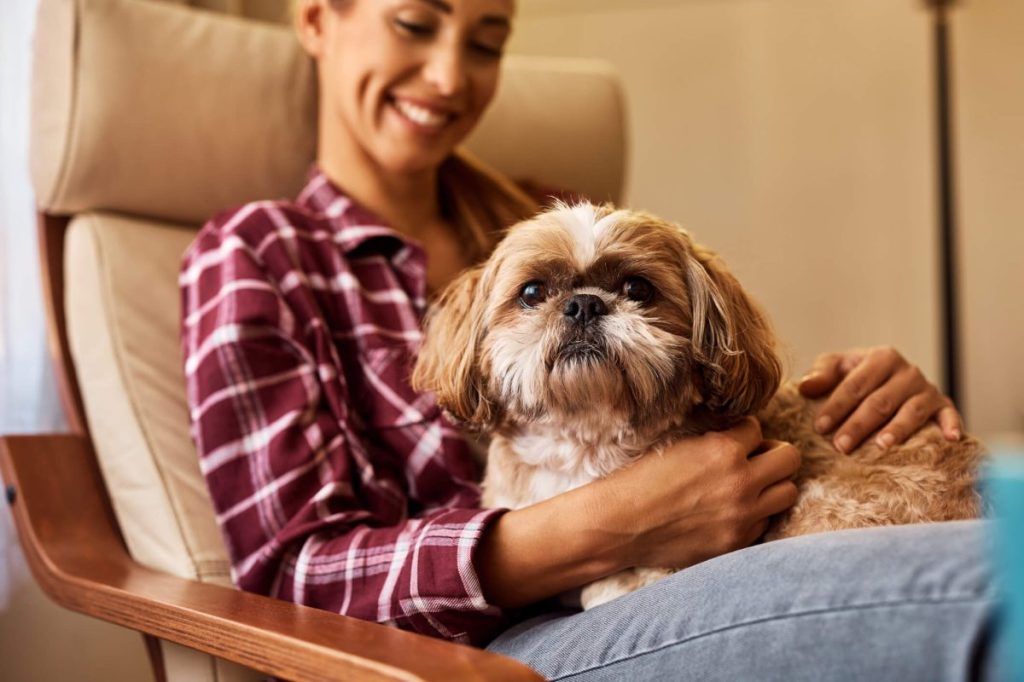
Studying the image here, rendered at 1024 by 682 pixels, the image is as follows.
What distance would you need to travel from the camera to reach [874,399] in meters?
1.34

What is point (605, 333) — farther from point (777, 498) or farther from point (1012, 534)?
point (1012, 534)

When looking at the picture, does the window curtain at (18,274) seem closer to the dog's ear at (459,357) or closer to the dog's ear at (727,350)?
the dog's ear at (459,357)

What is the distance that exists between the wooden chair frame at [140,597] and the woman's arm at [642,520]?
231 mm

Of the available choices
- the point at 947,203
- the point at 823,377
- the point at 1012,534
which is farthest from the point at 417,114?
the point at 947,203

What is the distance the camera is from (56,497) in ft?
4.85

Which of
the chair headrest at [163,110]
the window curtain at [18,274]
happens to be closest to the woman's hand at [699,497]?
the chair headrest at [163,110]

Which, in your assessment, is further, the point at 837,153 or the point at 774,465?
the point at 837,153

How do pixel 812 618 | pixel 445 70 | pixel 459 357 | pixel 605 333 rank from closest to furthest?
1. pixel 812 618
2. pixel 605 333
3. pixel 459 357
4. pixel 445 70

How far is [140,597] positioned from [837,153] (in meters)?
2.63

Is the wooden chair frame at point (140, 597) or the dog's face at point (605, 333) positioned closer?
the wooden chair frame at point (140, 597)

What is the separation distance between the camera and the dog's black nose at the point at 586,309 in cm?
117

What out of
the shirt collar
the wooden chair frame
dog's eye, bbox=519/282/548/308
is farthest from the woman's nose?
the wooden chair frame

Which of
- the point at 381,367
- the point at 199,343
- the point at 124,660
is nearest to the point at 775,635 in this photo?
the point at 381,367

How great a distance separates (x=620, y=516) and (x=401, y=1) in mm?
867
